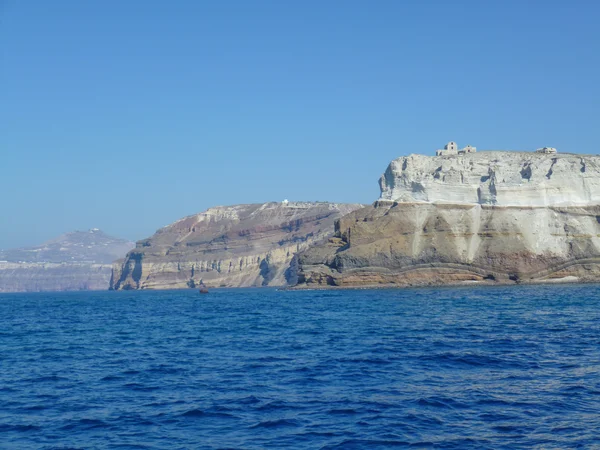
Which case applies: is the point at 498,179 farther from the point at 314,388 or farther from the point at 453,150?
the point at 314,388

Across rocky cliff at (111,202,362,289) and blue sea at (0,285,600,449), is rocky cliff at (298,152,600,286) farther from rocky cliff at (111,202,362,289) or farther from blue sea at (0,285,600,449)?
rocky cliff at (111,202,362,289)

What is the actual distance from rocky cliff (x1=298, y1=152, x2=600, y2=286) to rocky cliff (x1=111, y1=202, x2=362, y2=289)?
75.4m

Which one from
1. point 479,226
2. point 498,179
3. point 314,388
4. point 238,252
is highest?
point 498,179

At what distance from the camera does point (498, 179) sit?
89500mm

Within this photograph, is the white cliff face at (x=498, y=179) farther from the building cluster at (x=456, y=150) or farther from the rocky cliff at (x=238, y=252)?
the rocky cliff at (x=238, y=252)

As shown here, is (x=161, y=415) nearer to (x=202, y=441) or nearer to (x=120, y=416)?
(x=120, y=416)

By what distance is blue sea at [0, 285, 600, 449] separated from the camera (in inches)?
564

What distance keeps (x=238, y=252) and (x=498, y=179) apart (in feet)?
327

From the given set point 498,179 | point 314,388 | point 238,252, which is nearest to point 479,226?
point 498,179

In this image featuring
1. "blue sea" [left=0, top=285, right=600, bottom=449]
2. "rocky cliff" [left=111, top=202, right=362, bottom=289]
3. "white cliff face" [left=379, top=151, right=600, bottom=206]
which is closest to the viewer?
"blue sea" [left=0, top=285, right=600, bottom=449]

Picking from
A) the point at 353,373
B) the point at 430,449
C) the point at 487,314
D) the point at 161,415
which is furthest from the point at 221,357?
the point at 487,314

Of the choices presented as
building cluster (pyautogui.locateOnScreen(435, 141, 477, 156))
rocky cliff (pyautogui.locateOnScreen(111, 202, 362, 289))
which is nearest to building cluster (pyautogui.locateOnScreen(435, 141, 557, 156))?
building cluster (pyautogui.locateOnScreen(435, 141, 477, 156))

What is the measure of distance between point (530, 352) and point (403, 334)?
742 centimetres

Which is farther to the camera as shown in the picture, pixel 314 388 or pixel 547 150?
pixel 547 150
